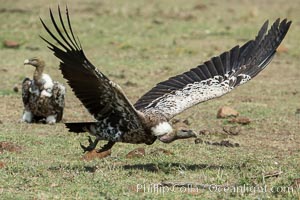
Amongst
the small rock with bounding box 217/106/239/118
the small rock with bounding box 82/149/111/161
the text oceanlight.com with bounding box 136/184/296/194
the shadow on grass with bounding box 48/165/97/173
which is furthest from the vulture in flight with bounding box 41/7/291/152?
the small rock with bounding box 217/106/239/118

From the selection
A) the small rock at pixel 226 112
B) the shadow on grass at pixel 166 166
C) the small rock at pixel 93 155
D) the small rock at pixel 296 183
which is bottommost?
the small rock at pixel 296 183

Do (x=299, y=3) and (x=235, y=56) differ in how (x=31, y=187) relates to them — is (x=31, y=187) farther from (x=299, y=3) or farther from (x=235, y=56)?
(x=299, y=3)

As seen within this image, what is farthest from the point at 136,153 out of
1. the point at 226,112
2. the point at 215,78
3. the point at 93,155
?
the point at 226,112

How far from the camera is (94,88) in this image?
7.81m

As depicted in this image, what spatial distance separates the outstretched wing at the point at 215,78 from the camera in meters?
9.09

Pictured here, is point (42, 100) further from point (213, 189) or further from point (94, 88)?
point (213, 189)

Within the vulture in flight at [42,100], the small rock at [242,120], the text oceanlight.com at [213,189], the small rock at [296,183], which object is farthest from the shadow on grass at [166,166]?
the vulture in flight at [42,100]

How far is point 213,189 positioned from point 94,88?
155cm

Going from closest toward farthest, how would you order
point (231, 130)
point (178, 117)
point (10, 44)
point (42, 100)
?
point (231, 130), point (42, 100), point (178, 117), point (10, 44)

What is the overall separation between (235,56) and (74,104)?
12.6 feet

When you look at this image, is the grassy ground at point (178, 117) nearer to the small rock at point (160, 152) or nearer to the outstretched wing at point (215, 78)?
the small rock at point (160, 152)

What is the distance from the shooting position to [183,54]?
18.0 meters

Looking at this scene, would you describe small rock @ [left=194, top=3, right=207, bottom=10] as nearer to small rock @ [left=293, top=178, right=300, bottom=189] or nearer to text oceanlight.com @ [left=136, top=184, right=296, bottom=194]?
small rock @ [left=293, top=178, right=300, bottom=189]

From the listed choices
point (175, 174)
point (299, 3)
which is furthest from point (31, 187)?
point (299, 3)
